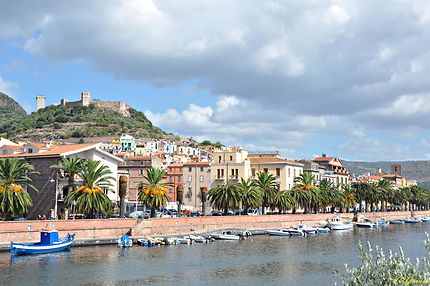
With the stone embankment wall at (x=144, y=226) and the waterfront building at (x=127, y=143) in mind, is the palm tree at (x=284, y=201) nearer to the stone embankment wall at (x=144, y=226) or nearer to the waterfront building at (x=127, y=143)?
the stone embankment wall at (x=144, y=226)

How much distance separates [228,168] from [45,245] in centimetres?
5783

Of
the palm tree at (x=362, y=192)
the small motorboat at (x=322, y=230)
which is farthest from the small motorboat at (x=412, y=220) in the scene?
the small motorboat at (x=322, y=230)

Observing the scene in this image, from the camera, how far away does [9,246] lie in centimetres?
6012

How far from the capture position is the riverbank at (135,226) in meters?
62.4

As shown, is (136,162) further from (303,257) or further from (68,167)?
(303,257)

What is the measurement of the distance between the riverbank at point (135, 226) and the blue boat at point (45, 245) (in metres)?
2.29

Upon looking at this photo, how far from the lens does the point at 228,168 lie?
114438 millimetres

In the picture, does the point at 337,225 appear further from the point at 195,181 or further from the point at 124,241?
the point at 124,241

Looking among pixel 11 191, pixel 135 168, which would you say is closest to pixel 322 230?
pixel 135 168

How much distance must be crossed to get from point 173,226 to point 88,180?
14.7 m

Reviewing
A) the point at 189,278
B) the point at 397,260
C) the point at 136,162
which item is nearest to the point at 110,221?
the point at 189,278

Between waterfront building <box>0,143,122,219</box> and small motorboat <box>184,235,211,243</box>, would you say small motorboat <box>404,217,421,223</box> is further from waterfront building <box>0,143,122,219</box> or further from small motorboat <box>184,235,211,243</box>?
waterfront building <box>0,143,122,219</box>

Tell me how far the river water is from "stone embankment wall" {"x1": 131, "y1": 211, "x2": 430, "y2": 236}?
6073 millimetres

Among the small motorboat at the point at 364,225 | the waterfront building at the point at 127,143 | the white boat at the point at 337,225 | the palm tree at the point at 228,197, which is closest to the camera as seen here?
the palm tree at the point at 228,197
